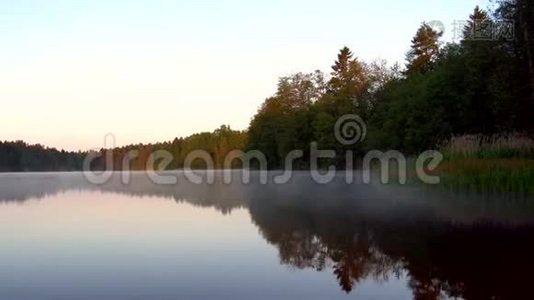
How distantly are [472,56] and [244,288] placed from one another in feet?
71.4

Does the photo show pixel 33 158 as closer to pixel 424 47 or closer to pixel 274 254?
pixel 424 47

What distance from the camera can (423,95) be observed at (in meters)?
36.7

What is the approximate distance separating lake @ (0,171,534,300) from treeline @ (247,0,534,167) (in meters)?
7.48

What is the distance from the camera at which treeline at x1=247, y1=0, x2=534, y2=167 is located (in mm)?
21250

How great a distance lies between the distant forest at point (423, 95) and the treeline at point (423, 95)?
4cm

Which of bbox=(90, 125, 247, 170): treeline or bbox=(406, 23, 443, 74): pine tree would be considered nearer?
bbox=(406, 23, 443, 74): pine tree

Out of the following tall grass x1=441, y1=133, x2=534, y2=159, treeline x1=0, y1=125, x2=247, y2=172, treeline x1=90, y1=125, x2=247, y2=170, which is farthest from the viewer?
treeline x1=0, y1=125, x2=247, y2=172

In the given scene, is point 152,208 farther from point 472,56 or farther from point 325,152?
point 325,152
